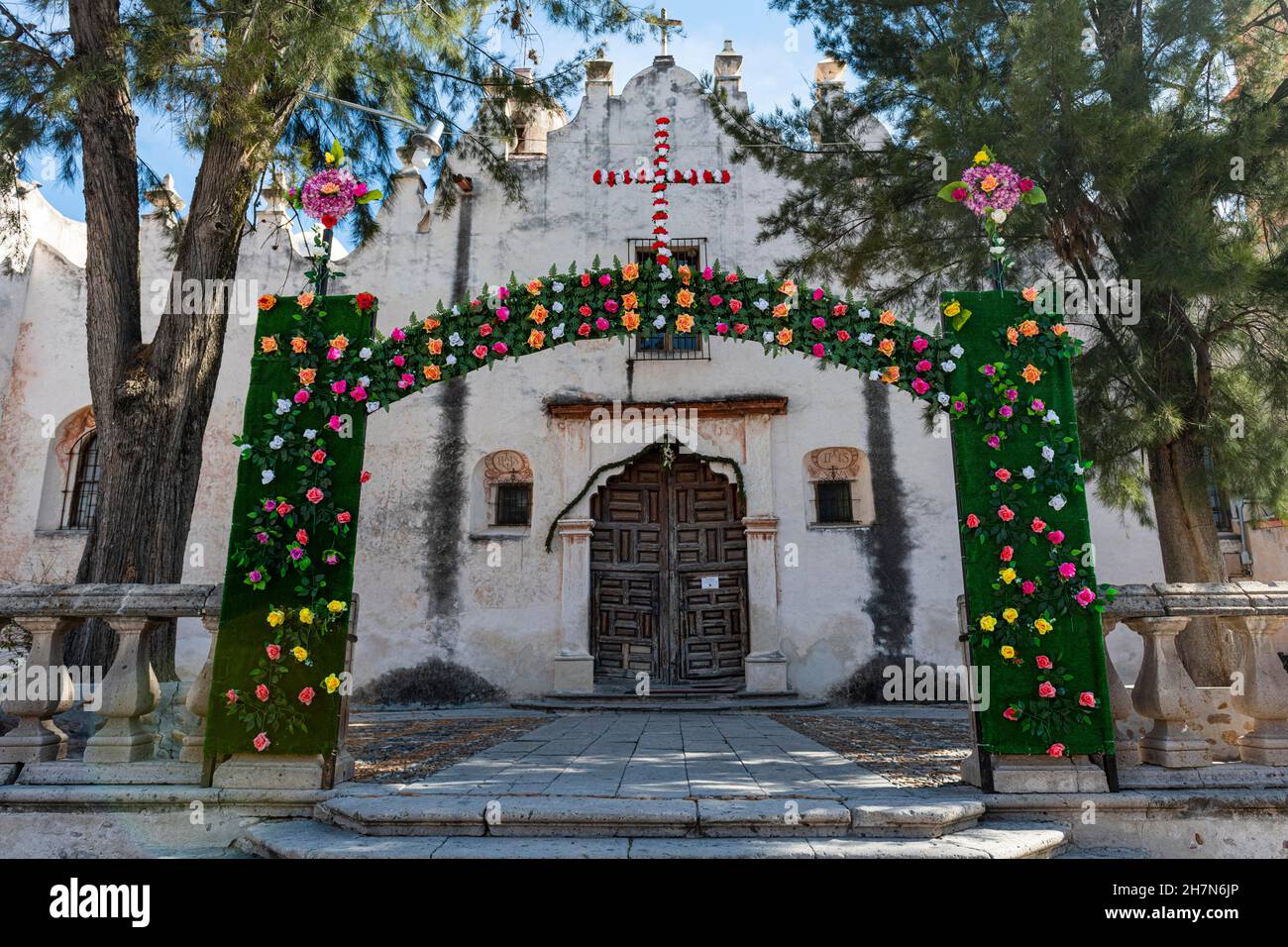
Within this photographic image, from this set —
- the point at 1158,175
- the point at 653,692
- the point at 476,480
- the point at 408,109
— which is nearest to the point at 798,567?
the point at 653,692

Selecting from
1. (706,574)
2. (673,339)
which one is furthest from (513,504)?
(673,339)

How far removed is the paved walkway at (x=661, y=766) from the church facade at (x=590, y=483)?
9.60ft

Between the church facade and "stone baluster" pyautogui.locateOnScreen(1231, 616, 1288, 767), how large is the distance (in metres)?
6.31

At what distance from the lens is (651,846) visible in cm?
399

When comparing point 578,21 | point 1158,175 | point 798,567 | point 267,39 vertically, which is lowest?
point 798,567

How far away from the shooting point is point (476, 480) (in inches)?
480

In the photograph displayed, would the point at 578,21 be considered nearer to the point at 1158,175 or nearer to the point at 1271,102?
the point at 1158,175

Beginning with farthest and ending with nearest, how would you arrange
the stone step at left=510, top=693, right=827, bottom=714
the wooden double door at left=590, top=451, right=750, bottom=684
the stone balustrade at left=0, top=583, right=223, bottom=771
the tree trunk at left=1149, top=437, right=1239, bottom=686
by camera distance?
the wooden double door at left=590, top=451, right=750, bottom=684 < the stone step at left=510, top=693, right=827, bottom=714 < the tree trunk at left=1149, top=437, right=1239, bottom=686 < the stone balustrade at left=0, top=583, right=223, bottom=771

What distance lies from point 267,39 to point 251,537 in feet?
13.2

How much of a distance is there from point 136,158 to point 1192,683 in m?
8.54

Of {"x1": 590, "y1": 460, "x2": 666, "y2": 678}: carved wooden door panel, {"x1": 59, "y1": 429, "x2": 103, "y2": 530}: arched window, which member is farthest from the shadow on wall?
{"x1": 59, "y1": 429, "x2": 103, "y2": 530}: arched window

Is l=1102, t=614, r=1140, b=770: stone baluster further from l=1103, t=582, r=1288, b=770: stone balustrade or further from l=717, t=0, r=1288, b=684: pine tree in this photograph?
l=717, t=0, r=1288, b=684: pine tree

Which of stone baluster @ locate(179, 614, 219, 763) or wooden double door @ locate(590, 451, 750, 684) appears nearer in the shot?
stone baluster @ locate(179, 614, 219, 763)

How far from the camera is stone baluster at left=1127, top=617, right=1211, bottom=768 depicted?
192 inches
